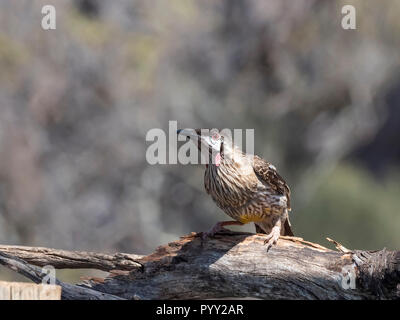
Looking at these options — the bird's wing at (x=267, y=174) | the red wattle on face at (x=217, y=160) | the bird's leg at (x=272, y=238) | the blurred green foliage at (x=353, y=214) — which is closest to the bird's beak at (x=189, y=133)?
the red wattle on face at (x=217, y=160)

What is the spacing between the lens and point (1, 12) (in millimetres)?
18266

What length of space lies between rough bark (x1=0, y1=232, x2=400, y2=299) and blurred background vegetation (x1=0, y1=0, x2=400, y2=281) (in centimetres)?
852

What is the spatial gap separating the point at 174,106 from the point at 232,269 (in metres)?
11.7

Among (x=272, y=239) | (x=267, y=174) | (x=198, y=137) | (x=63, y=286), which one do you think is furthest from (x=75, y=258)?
(x=267, y=174)

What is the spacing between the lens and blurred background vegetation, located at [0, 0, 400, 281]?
16328 mm

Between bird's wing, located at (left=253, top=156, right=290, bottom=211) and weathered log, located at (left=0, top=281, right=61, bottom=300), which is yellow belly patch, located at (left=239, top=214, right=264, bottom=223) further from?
weathered log, located at (left=0, top=281, right=61, bottom=300)

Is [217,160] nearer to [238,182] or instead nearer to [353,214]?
[238,182]

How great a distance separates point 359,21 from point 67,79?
8.37 metres

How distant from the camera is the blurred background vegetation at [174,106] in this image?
16328mm

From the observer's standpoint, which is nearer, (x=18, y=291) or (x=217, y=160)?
(x=18, y=291)

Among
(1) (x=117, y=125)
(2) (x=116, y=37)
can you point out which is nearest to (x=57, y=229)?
(1) (x=117, y=125)

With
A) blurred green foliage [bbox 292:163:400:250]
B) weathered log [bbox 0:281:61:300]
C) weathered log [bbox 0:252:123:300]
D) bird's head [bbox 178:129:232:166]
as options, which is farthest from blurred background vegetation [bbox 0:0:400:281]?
weathered log [bbox 0:281:61:300]

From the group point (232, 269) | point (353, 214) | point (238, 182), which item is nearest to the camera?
point (232, 269)

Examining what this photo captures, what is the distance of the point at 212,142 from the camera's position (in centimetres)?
666
